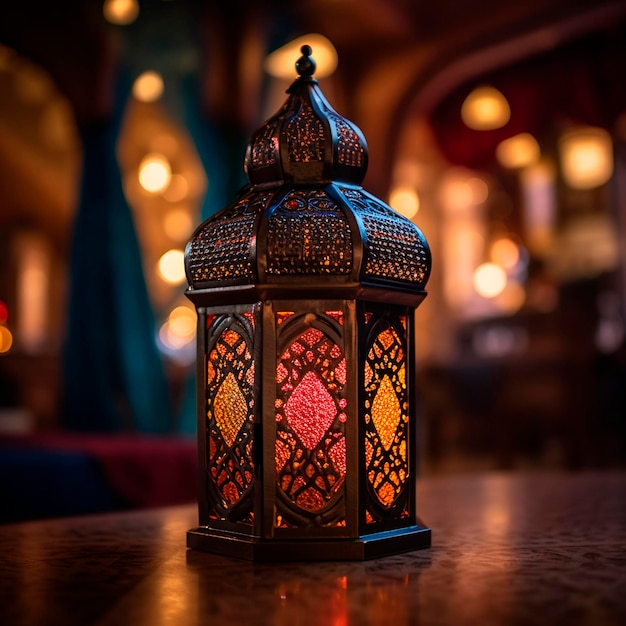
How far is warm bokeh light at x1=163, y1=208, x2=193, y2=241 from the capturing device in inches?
369

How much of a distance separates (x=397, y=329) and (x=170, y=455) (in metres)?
1.97

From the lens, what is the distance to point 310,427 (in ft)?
2.29

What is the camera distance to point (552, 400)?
655 cm

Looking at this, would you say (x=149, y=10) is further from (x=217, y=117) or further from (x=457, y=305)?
(x=457, y=305)

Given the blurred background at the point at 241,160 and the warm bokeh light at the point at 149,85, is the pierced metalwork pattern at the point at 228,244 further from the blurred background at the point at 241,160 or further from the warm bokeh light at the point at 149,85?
the warm bokeh light at the point at 149,85

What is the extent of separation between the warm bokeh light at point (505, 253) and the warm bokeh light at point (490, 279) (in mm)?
424

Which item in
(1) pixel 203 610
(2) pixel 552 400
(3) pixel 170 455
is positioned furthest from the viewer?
(2) pixel 552 400

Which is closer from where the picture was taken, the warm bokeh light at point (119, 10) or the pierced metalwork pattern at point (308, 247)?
the pierced metalwork pattern at point (308, 247)

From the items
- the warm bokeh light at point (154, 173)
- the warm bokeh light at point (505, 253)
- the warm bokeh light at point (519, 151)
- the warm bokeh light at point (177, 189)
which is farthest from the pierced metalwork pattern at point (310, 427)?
the warm bokeh light at point (505, 253)

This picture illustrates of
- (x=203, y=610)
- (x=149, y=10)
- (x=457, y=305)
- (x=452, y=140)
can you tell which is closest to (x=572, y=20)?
(x=452, y=140)

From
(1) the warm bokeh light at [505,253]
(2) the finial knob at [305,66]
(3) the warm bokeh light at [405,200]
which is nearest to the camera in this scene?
(2) the finial knob at [305,66]

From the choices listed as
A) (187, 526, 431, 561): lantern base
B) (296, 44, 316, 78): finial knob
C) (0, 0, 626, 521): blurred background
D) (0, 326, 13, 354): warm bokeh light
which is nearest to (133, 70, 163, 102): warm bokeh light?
(0, 0, 626, 521): blurred background

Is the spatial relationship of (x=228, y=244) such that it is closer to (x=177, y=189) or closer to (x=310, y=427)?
(x=310, y=427)

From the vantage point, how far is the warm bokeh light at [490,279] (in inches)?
356
